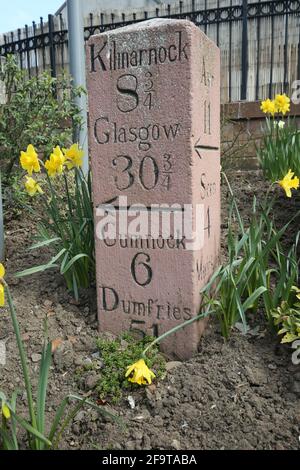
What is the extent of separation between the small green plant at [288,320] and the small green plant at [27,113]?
7.63 ft

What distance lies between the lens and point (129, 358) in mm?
2049

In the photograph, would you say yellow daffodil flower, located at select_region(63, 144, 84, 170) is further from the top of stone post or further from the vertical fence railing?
the vertical fence railing

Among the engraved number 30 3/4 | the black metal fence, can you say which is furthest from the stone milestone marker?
the black metal fence

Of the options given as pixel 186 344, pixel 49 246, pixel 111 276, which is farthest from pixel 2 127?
pixel 186 344

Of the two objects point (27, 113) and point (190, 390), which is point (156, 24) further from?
point (27, 113)

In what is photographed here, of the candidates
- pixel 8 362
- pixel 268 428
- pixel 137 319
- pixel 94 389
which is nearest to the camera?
pixel 268 428

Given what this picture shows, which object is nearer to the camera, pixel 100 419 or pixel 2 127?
pixel 100 419

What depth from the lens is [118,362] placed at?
201 cm

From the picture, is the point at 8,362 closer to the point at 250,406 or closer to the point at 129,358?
the point at 129,358

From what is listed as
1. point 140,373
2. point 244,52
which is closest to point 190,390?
point 140,373

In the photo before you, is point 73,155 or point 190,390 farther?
point 73,155

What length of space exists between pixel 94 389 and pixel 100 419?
18 cm

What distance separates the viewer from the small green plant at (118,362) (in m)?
1.91

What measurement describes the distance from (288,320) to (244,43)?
197 inches
